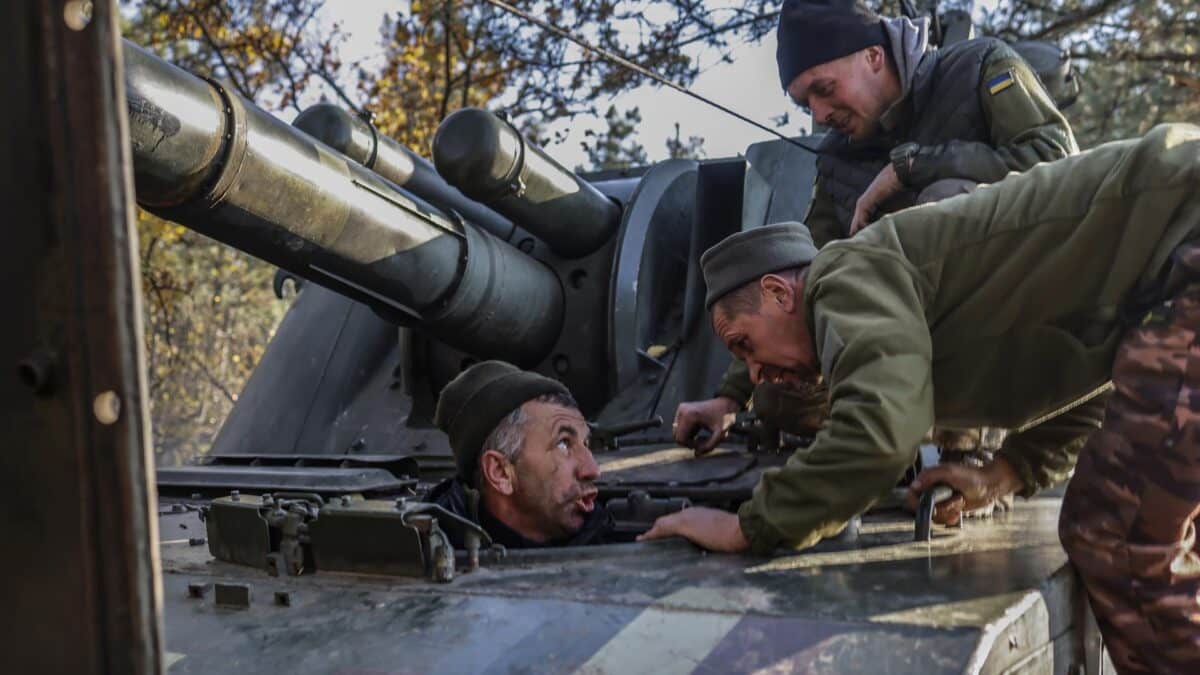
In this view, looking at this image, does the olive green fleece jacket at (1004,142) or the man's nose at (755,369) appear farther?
the olive green fleece jacket at (1004,142)

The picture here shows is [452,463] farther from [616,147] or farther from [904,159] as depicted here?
[616,147]

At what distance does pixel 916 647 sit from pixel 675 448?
181cm

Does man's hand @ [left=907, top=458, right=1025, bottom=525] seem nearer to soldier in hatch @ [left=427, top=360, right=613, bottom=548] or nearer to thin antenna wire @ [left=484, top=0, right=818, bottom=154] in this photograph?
soldier in hatch @ [left=427, top=360, right=613, bottom=548]

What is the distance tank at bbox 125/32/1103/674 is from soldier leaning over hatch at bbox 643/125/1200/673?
0.38ft

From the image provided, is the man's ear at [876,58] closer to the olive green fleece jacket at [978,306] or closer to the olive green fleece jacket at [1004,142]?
the olive green fleece jacket at [1004,142]

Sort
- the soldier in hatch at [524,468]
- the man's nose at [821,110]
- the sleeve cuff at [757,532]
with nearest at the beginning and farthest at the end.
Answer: the sleeve cuff at [757,532], the soldier in hatch at [524,468], the man's nose at [821,110]

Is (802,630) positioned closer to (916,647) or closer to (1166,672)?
(916,647)

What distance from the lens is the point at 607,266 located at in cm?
435

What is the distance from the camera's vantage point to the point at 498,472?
3049 millimetres

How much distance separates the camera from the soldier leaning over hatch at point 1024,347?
228cm

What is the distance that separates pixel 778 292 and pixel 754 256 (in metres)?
0.09

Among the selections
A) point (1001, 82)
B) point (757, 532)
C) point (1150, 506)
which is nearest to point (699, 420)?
point (757, 532)

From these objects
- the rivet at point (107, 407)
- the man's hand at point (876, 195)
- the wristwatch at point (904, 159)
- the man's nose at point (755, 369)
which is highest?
the wristwatch at point (904, 159)

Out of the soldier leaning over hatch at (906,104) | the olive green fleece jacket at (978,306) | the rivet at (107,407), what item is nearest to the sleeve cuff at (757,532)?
the olive green fleece jacket at (978,306)
